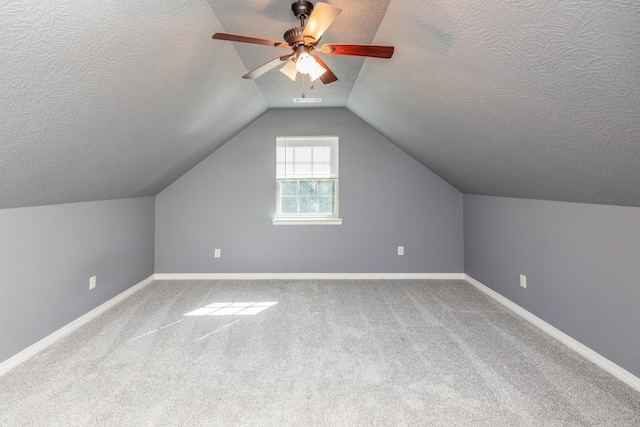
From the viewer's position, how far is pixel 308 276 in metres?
3.96

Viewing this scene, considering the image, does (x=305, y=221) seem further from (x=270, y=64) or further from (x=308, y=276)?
(x=270, y=64)

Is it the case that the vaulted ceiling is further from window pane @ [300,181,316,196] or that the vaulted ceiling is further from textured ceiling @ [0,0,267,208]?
window pane @ [300,181,316,196]

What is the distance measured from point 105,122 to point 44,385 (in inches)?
66.0

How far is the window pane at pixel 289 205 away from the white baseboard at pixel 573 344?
266 centimetres

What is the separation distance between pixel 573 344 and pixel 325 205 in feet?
9.51

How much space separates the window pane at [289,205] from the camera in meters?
4.08

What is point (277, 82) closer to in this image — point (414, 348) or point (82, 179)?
point (82, 179)

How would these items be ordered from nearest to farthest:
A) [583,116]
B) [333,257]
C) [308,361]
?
[583,116]
[308,361]
[333,257]

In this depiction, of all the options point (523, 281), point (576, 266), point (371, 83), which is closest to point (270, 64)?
point (371, 83)

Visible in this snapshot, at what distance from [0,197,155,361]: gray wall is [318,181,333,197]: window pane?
7.72 ft

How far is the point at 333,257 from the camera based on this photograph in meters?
3.98

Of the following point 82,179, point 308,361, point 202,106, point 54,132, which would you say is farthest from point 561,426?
point 82,179

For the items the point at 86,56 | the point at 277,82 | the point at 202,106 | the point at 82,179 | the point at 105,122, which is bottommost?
the point at 82,179

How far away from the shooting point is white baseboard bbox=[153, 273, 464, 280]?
12.9 ft
